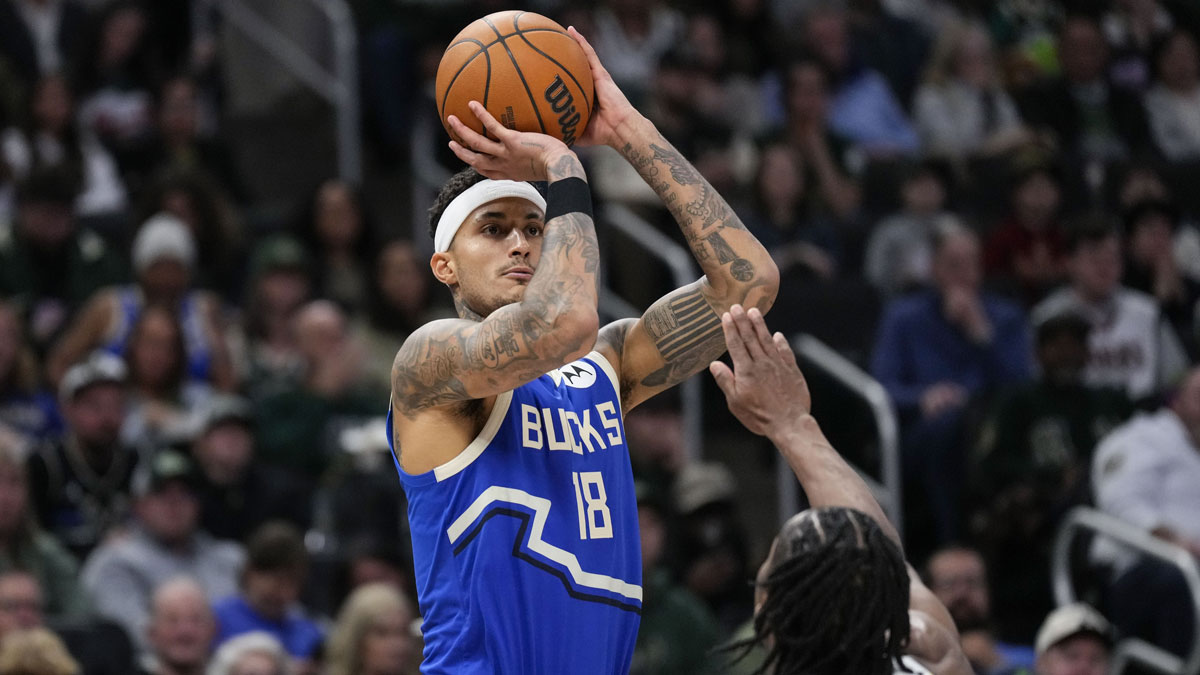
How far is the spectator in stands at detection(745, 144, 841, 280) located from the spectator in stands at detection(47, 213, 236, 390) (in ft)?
12.2

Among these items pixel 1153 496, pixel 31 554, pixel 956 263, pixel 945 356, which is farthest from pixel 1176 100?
pixel 31 554

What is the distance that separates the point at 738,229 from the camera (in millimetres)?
4863

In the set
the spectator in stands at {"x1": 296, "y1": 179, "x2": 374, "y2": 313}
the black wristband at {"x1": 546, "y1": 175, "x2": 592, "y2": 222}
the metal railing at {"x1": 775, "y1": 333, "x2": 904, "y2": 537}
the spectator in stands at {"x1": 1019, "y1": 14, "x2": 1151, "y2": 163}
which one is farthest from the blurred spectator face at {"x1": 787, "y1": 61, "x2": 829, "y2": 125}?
the black wristband at {"x1": 546, "y1": 175, "x2": 592, "y2": 222}

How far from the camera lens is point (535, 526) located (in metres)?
4.53

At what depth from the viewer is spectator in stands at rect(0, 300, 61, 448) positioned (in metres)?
9.76

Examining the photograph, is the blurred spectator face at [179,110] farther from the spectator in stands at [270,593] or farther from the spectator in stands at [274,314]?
the spectator in stands at [270,593]

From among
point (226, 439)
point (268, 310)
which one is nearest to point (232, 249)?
point (268, 310)

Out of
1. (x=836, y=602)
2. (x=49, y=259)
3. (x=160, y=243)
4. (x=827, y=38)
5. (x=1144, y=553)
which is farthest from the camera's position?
(x=827, y=38)

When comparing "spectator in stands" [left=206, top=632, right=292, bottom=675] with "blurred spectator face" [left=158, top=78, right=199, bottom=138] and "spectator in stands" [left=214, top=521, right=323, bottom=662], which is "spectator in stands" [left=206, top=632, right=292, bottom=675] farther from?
"blurred spectator face" [left=158, top=78, right=199, bottom=138]

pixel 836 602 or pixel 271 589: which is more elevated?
pixel 836 602

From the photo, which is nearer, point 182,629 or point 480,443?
point 480,443

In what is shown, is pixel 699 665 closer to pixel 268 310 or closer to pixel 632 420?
pixel 632 420

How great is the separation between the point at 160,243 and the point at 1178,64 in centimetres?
935

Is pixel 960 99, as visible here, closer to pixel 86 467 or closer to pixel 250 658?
pixel 86 467
